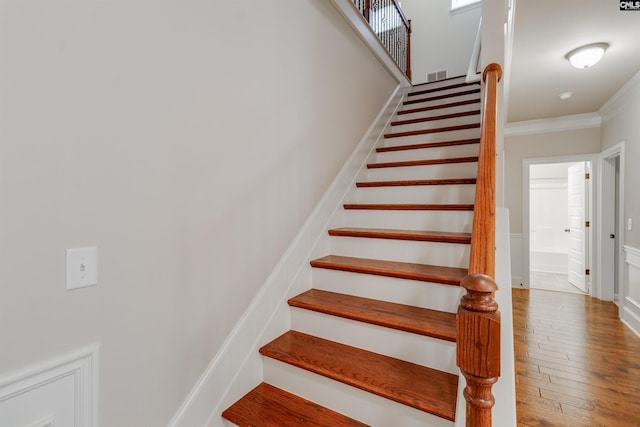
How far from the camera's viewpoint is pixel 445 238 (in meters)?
1.76

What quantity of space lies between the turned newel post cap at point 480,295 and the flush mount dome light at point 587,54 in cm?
300

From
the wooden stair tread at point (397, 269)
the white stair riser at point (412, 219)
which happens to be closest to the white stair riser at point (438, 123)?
the white stair riser at point (412, 219)

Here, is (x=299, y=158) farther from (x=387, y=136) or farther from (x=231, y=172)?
(x=387, y=136)

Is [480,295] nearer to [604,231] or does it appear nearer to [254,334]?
[254,334]

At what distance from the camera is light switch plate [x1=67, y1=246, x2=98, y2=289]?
2.93 ft

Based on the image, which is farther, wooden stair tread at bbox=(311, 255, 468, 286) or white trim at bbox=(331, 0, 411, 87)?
white trim at bbox=(331, 0, 411, 87)

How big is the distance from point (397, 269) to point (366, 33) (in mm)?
2297

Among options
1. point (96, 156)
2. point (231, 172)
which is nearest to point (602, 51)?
point (231, 172)

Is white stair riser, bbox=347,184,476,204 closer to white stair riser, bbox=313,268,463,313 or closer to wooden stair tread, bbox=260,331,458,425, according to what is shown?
white stair riser, bbox=313,268,463,313

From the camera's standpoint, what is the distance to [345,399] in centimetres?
132

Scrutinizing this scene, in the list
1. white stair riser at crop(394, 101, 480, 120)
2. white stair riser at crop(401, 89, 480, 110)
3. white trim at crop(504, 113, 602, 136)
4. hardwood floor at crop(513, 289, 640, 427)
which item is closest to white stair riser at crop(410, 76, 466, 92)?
white stair riser at crop(401, 89, 480, 110)

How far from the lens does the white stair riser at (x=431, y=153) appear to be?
251 centimetres

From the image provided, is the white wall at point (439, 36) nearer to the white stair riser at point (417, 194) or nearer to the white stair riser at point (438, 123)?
the white stair riser at point (438, 123)

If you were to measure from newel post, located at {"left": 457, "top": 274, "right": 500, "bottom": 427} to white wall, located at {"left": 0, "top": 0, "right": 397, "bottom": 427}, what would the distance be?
104 cm
